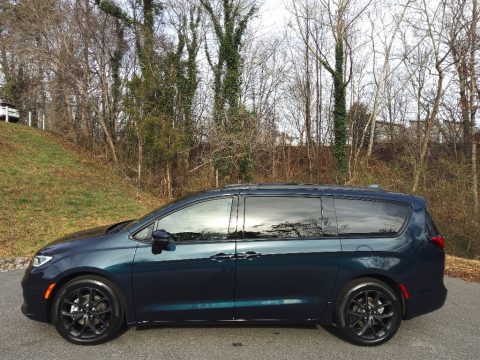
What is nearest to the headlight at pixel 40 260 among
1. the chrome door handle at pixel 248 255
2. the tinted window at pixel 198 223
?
the tinted window at pixel 198 223

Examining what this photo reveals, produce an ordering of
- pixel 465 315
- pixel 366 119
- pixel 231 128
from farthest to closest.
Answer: pixel 366 119 < pixel 231 128 < pixel 465 315

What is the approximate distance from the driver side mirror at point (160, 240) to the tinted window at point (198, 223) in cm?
12

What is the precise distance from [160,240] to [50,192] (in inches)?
484

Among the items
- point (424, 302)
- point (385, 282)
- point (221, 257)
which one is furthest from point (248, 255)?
point (424, 302)

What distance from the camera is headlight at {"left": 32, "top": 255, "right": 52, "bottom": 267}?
401 centimetres

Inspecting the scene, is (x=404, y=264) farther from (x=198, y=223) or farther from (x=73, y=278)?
(x=73, y=278)

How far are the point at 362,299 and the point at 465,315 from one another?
177 centimetres

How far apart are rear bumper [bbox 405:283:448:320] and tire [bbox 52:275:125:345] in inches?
118

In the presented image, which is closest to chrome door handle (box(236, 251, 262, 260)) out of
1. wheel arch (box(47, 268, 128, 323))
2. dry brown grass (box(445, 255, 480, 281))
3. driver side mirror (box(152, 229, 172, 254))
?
driver side mirror (box(152, 229, 172, 254))

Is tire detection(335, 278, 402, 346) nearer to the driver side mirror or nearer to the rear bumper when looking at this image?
the rear bumper

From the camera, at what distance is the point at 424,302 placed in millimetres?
4121

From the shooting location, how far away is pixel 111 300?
3906 millimetres

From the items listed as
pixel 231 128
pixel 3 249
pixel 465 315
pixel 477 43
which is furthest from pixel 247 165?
pixel 465 315

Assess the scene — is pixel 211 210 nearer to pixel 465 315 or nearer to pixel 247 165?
pixel 465 315
